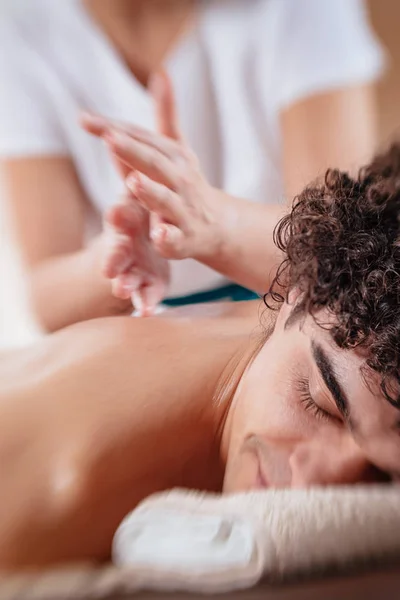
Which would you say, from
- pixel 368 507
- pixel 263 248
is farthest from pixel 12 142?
pixel 368 507

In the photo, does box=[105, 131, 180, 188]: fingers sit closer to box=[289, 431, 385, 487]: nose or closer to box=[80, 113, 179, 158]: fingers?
box=[80, 113, 179, 158]: fingers

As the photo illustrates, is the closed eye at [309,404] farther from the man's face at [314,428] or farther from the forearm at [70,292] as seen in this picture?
the forearm at [70,292]

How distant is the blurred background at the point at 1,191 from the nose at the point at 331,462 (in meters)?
0.16

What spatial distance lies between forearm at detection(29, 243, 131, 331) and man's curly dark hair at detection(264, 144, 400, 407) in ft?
0.27

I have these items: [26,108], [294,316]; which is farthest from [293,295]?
[26,108]

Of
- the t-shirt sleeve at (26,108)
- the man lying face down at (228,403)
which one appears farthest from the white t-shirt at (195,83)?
the man lying face down at (228,403)

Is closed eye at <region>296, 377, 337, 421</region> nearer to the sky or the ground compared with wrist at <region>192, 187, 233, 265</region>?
nearer to the ground

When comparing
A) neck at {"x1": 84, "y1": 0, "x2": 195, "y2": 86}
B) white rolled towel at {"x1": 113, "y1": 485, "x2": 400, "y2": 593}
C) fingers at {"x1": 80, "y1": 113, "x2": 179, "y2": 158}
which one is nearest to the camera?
white rolled towel at {"x1": 113, "y1": 485, "x2": 400, "y2": 593}

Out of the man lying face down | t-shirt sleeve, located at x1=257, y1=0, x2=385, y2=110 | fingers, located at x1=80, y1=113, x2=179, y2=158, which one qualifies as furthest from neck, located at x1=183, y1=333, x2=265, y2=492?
t-shirt sleeve, located at x1=257, y1=0, x2=385, y2=110

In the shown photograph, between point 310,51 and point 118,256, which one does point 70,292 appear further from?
point 310,51

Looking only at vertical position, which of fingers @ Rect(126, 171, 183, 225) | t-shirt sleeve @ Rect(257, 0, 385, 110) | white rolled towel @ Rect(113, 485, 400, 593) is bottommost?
white rolled towel @ Rect(113, 485, 400, 593)

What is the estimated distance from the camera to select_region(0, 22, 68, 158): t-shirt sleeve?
43cm

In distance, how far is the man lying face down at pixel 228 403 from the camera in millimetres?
290

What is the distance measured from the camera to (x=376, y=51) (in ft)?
1.82
